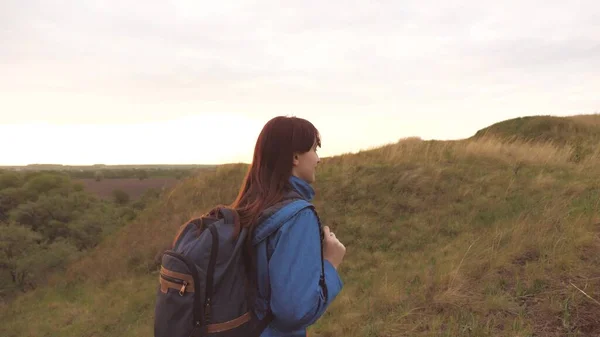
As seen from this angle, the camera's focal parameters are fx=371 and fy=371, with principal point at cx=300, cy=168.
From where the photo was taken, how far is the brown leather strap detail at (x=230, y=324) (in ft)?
4.64

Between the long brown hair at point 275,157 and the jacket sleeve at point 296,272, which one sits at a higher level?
the long brown hair at point 275,157

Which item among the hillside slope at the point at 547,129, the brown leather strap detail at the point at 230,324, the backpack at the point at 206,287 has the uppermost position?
the hillside slope at the point at 547,129

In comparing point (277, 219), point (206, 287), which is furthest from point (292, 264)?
point (206, 287)

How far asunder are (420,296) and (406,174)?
559 cm

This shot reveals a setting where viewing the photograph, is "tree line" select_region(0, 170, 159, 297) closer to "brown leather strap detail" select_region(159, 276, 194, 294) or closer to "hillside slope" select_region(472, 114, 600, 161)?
"brown leather strap detail" select_region(159, 276, 194, 294)

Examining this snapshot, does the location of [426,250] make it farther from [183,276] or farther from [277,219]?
[183,276]

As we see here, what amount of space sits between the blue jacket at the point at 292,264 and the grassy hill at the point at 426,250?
9.14 feet

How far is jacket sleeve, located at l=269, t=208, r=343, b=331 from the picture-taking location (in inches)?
55.4

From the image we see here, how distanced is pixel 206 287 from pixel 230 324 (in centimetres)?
19

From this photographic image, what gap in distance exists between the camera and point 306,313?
4.71ft

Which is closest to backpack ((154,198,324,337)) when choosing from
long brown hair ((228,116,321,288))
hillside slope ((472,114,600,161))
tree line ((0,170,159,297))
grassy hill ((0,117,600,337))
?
long brown hair ((228,116,321,288))

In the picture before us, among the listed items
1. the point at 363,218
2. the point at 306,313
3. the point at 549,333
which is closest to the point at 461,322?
the point at 549,333

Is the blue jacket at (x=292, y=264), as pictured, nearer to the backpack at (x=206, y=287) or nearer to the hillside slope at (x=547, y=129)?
the backpack at (x=206, y=287)

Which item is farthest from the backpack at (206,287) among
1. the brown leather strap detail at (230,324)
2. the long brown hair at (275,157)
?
the long brown hair at (275,157)
